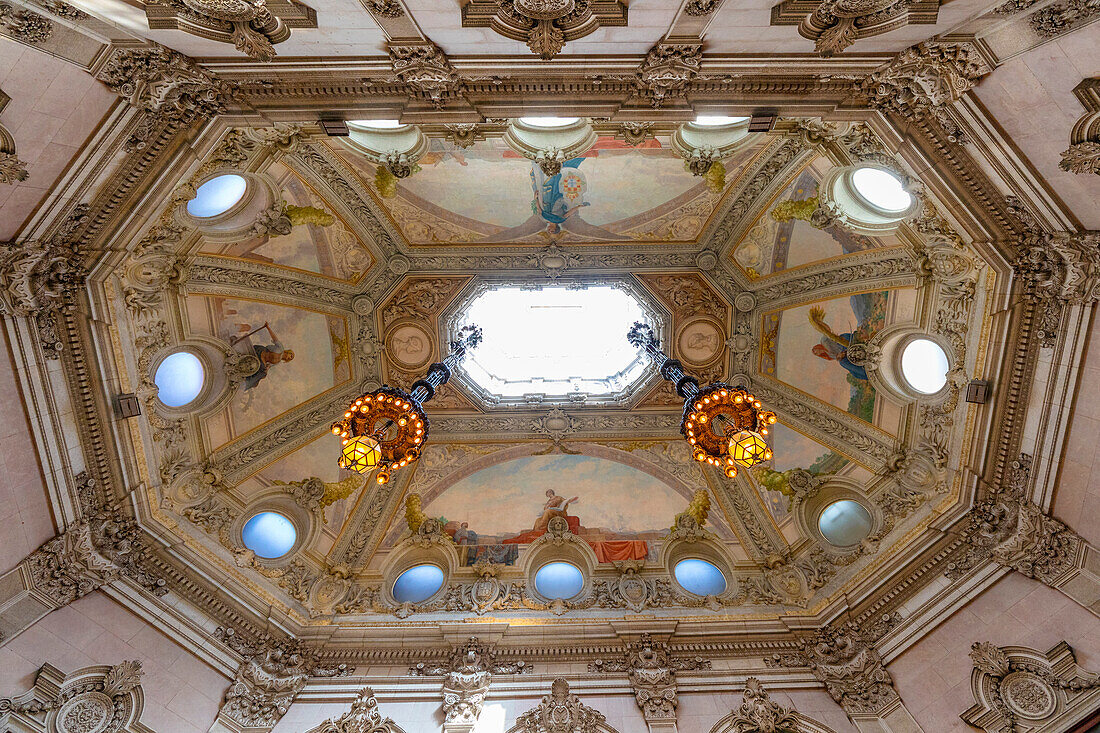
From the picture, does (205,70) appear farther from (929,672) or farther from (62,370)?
(929,672)

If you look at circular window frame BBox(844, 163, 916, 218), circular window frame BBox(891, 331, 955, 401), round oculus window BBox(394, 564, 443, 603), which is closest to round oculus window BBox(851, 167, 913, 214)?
circular window frame BBox(844, 163, 916, 218)

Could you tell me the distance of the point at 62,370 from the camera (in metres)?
8.38

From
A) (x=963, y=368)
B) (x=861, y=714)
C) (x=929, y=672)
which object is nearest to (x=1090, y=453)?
(x=963, y=368)

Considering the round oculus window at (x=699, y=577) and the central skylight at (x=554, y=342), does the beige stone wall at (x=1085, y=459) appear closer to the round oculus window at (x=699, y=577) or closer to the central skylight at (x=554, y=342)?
the round oculus window at (x=699, y=577)

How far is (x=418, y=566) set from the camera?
531 inches

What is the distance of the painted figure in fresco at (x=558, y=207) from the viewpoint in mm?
12945

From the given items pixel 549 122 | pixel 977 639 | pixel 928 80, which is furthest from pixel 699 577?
pixel 549 122

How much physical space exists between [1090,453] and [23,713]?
1599 centimetres

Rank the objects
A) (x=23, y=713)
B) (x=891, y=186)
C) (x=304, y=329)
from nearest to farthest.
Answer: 1. (x=23, y=713)
2. (x=891, y=186)
3. (x=304, y=329)

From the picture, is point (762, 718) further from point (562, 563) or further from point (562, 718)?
point (562, 563)

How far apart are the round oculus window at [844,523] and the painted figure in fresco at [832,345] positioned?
3089mm

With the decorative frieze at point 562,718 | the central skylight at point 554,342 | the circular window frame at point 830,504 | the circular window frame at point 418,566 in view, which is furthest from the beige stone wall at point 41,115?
the circular window frame at point 830,504

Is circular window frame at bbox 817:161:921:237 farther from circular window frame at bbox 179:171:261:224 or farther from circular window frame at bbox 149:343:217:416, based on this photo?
circular window frame at bbox 149:343:217:416

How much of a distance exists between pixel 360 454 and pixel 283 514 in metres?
6.07
